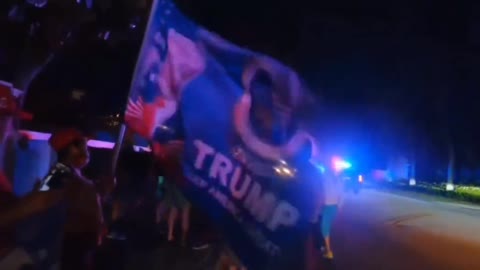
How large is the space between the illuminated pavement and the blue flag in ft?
20.6

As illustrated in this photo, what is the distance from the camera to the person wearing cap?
12.3ft

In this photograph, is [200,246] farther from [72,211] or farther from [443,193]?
[443,193]

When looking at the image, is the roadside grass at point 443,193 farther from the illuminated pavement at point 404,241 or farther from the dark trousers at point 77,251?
the dark trousers at point 77,251

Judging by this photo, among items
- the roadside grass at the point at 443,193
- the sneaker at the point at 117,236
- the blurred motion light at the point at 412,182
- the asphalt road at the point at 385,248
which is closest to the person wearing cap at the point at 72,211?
the asphalt road at the point at 385,248

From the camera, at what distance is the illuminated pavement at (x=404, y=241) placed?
34.3 ft

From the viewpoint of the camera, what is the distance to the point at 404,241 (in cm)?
1349

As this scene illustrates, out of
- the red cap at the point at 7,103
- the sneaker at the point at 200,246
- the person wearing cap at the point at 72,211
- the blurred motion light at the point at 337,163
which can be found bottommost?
the sneaker at the point at 200,246

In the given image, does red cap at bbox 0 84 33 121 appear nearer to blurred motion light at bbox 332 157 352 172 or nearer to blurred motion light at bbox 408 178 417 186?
blurred motion light at bbox 332 157 352 172

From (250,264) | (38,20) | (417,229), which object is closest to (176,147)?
(250,264)

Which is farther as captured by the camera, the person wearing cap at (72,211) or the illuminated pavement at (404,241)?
the illuminated pavement at (404,241)

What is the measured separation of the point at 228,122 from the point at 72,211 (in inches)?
46.2

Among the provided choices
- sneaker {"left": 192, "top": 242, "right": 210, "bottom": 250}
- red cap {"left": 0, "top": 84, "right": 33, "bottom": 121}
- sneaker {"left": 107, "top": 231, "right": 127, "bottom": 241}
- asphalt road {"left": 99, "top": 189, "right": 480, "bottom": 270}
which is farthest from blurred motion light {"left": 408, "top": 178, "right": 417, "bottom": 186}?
red cap {"left": 0, "top": 84, "right": 33, "bottom": 121}

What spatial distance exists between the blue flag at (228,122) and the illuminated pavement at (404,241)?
6.28 meters

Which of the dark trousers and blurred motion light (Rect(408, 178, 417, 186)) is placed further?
blurred motion light (Rect(408, 178, 417, 186))
